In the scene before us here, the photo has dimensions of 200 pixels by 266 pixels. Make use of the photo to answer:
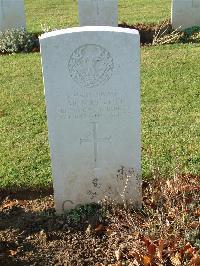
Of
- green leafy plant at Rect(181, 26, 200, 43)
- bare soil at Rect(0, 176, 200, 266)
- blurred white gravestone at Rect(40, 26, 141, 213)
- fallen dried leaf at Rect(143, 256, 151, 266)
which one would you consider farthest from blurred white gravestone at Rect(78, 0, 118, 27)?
fallen dried leaf at Rect(143, 256, 151, 266)

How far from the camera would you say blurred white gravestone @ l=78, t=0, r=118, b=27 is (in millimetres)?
11977

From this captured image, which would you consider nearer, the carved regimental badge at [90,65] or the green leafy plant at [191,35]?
the carved regimental badge at [90,65]

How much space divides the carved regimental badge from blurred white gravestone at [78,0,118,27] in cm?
810

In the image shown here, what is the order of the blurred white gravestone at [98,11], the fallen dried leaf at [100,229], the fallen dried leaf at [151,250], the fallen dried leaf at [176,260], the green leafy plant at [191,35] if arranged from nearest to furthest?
the fallen dried leaf at [176,260] → the fallen dried leaf at [151,250] → the fallen dried leaf at [100,229] → the green leafy plant at [191,35] → the blurred white gravestone at [98,11]

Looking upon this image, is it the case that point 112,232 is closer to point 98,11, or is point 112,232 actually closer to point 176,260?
point 176,260

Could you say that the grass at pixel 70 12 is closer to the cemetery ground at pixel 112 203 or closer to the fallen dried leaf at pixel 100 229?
the cemetery ground at pixel 112 203

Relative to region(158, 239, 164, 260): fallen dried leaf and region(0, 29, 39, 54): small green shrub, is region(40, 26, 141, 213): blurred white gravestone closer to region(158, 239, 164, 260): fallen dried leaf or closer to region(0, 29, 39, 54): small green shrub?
region(158, 239, 164, 260): fallen dried leaf

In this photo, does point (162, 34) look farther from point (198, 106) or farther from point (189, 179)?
point (189, 179)

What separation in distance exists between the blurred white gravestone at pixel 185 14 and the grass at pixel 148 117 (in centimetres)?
183

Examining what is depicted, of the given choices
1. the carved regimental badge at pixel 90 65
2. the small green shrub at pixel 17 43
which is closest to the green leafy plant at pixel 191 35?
the small green shrub at pixel 17 43

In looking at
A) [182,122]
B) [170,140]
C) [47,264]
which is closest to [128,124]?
[47,264]

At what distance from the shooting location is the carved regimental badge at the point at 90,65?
420 cm

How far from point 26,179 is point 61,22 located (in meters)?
9.51

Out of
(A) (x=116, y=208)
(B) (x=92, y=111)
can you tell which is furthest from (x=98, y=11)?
(A) (x=116, y=208)
